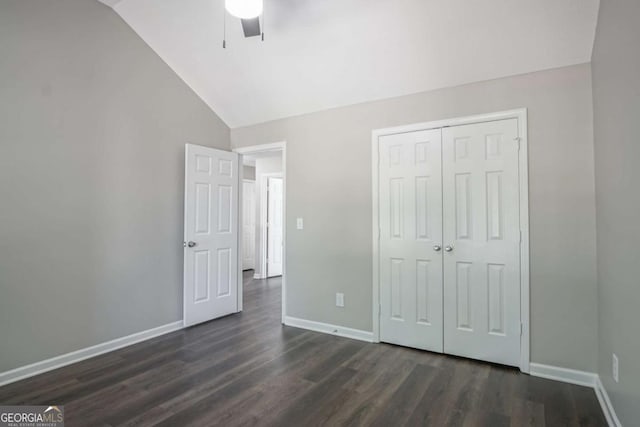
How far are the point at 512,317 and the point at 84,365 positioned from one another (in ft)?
11.8

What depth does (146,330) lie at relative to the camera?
134 inches

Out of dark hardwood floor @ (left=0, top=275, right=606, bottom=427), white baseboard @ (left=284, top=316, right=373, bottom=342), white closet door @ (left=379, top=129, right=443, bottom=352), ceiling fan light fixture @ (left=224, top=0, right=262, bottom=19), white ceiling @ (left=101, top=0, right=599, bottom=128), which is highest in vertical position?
white ceiling @ (left=101, top=0, right=599, bottom=128)

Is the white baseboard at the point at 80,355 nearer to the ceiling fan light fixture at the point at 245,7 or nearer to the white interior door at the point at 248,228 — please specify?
the ceiling fan light fixture at the point at 245,7

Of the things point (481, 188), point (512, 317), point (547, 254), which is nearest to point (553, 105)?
point (481, 188)

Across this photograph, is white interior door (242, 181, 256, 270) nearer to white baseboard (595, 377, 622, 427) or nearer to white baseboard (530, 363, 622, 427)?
white baseboard (530, 363, 622, 427)

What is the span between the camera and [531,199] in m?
2.63

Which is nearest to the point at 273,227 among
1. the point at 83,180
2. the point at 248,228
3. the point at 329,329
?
the point at 248,228

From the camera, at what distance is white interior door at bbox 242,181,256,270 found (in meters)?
7.56

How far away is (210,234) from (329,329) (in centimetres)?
178

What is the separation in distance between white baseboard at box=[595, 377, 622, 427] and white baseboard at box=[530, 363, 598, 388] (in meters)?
0.05

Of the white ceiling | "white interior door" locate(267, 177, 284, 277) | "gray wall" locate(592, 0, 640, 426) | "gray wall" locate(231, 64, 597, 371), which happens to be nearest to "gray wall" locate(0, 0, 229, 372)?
the white ceiling

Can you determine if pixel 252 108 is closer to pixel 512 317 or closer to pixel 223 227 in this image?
pixel 223 227

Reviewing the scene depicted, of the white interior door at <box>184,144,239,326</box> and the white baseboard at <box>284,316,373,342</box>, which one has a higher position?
the white interior door at <box>184,144,239,326</box>

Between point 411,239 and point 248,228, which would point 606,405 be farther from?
point 248,228
